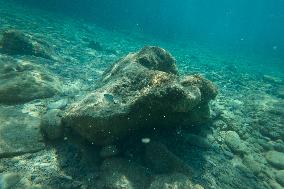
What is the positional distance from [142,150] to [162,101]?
1.45 m

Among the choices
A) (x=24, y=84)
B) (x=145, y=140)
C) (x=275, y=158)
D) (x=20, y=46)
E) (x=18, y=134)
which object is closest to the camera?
(x=18, y=134)

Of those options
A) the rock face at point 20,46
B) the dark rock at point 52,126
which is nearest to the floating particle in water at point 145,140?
the dark rock at point 52,126

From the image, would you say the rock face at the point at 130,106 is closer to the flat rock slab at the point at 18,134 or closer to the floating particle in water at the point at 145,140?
the floating particle in water at the point at 145,140

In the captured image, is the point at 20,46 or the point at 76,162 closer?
the point at 76,162

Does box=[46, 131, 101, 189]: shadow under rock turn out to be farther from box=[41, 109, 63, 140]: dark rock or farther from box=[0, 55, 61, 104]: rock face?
box=[0, 55, 61, 104]: rock face

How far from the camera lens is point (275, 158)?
804 centimetres

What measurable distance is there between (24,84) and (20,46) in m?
4.90

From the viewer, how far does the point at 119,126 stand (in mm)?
5574

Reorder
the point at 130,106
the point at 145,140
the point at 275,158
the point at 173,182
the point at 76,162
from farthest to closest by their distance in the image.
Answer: the point at 275,158
the point at 145,140
the point at 76,162
the point at 173,182
the point at 130,106

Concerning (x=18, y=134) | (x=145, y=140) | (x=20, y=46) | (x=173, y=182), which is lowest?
(x=18, y=134)

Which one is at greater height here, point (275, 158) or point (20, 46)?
point (275, 158)

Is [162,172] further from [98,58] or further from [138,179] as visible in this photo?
[98,58]

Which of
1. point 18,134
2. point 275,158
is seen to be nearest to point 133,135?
point 18,134

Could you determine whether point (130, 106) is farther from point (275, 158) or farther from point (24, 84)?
point (275, 158)
